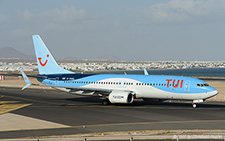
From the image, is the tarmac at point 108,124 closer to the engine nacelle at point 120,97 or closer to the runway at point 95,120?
the runway at point 95,120

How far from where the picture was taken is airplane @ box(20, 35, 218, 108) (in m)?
45.1

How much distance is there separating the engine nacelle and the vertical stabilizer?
40.8ft

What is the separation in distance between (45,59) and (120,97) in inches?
678

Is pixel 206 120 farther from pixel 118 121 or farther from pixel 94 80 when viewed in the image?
pixel 94 80

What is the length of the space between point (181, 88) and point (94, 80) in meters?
14.2

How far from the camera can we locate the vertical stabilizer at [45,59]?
184 ft

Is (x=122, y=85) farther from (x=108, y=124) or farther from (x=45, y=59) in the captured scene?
(x=108, y=124)

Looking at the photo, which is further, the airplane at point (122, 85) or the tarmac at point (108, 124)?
the airplane at point (122, 85)

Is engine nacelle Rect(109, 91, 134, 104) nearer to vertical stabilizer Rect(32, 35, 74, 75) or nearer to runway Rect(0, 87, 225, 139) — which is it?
runway Rect(0, 87, 225, 139)

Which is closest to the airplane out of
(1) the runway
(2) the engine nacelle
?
(2) the engine nacelle

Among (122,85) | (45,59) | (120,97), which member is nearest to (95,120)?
(120,97)

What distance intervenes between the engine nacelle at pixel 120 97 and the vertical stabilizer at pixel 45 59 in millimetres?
12442

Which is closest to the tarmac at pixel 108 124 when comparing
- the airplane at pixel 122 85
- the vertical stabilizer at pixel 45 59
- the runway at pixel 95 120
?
the runway at pixel 95 120

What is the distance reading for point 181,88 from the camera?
45.2 m
